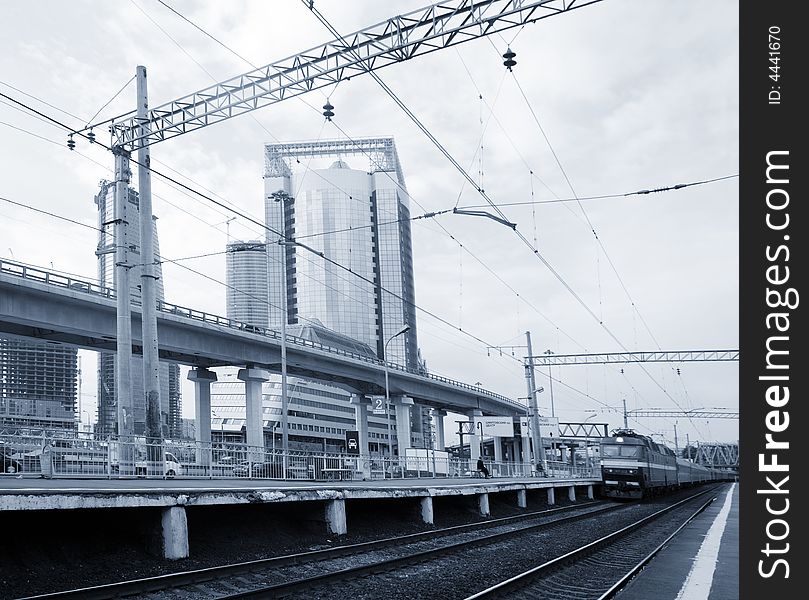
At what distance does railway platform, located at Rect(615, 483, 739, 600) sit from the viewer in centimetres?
1164

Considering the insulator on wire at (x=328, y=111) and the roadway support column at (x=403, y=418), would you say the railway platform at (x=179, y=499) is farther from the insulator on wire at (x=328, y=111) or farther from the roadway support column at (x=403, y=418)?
the roadway support column at (x=403, y=418)

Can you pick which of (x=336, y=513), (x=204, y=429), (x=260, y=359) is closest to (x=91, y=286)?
(x=260, y=359)

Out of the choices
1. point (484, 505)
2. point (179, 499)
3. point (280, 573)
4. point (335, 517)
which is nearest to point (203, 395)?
point (484, 505)

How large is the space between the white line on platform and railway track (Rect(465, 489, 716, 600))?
0.89 metres

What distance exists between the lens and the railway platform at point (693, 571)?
11641 mm

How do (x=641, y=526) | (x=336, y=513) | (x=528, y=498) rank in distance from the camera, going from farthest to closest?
1. (x=528, y=498)
2. (x=641, y=526)
3. (x=336, y=513)

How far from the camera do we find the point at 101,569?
12797 millimetres

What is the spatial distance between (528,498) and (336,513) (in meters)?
22.2

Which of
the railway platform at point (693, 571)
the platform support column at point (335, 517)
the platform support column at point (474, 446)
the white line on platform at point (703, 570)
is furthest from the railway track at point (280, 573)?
the platform support column at point (474, 446)

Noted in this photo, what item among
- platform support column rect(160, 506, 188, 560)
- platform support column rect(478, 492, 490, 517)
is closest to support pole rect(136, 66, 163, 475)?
platform support column rect(478, 492, 490, 517)

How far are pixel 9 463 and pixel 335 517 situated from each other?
24.7 feet

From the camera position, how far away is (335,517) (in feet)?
63.0
